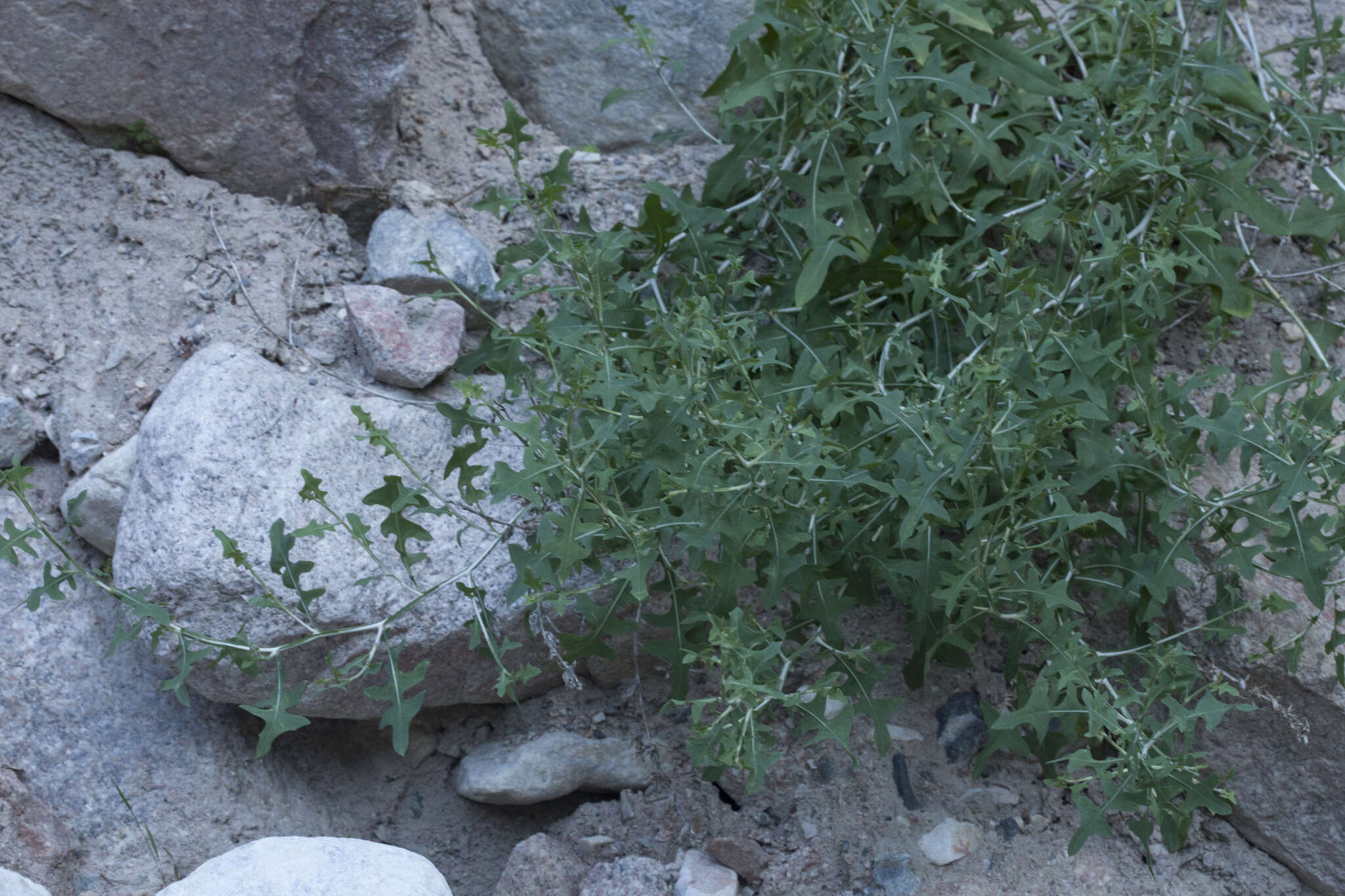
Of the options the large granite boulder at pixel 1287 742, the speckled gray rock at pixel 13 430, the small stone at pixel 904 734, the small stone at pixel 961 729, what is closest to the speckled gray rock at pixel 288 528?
the speckled gray rock at pixel 13 430

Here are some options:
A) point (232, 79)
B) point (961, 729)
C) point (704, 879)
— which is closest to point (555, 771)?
point (704, 879)

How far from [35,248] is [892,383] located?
2.19 m

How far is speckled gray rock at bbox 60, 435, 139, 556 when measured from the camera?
104 inches

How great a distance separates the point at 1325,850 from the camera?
2537 mm

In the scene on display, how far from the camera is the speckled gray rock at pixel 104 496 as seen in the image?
2.65m

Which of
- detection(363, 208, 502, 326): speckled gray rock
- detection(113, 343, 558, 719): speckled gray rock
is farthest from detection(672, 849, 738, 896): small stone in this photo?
detection(363, 208, 502, 326): speckled gray rock

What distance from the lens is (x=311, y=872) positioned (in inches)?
83.8

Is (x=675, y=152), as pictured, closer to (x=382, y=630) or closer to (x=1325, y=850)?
(x=382, y=630)

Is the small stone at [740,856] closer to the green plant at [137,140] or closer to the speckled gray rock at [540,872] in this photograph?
the speckled gray rock at [540,872]

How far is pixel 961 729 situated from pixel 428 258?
5.74ft

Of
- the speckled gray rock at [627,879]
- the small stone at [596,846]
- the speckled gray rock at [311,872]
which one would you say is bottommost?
the small stone at [596,846]

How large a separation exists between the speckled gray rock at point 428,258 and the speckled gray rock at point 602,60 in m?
0.60

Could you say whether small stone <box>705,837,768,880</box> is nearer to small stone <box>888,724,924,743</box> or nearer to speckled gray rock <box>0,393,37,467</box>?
small stone <box>888,724,924,743</box>

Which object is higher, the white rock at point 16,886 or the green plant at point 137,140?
the green plant at point 137,140
